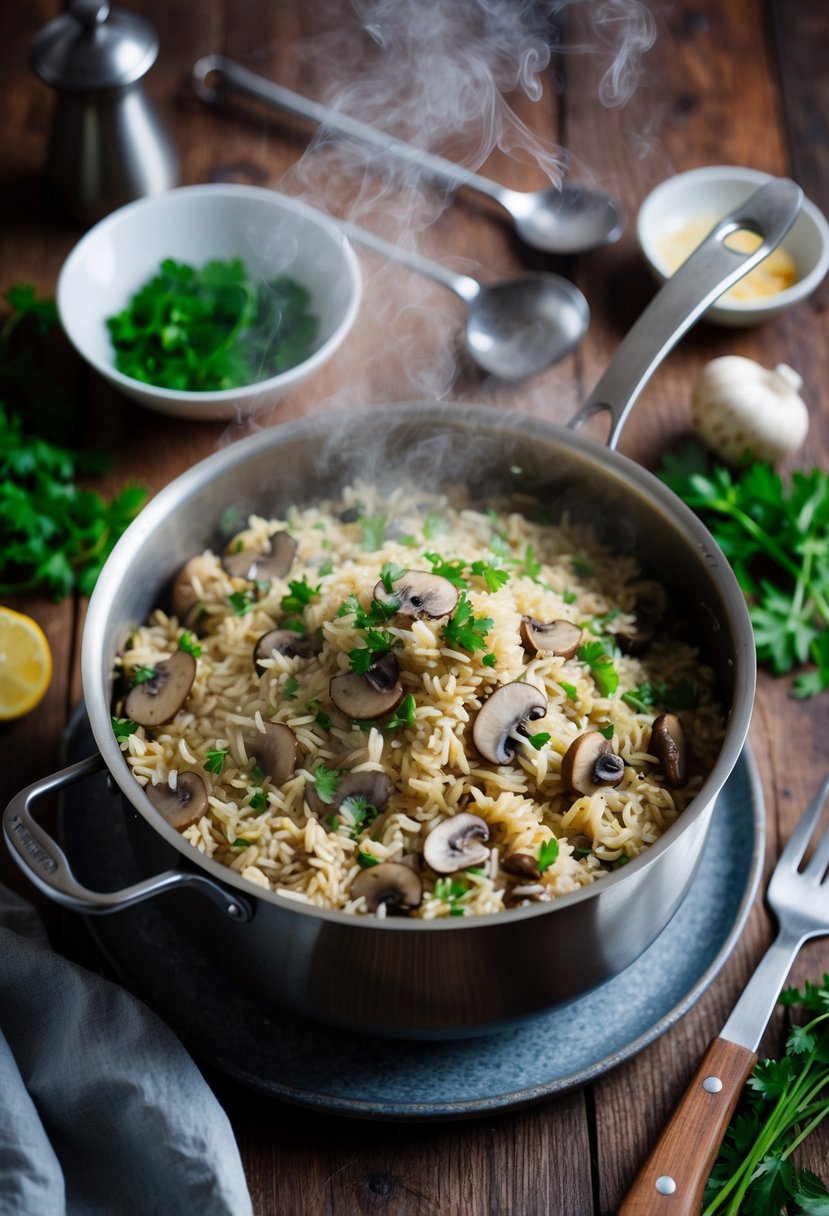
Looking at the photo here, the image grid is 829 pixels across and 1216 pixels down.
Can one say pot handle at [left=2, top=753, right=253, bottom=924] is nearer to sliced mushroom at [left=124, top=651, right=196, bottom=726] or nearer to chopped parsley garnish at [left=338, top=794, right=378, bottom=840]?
chopped parsley garnish at [left=338, top=794, right=378, bottom=840]

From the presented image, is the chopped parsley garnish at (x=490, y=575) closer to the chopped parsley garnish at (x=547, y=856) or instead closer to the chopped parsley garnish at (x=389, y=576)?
the chopped parsley garnish at (x=389, y=576)

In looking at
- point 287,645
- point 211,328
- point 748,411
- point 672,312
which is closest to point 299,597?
point 287,645

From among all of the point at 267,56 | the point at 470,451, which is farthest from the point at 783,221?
the point at 267,56

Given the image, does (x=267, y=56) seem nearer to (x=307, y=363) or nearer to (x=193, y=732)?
(x=307, y=363)

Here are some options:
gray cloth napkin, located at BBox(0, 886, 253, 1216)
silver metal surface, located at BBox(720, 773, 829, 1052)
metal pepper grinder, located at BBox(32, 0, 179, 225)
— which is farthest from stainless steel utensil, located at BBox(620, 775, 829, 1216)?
metal pepper grinder, located at BBox(32, 0, 179, 225)

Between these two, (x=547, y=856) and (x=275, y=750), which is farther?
(x=275, y=750)

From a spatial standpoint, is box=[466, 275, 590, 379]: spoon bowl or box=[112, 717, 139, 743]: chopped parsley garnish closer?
box=[112, 717, 139, 743]: chopped parsley garnish

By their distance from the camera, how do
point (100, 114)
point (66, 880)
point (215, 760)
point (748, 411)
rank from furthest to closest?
point (100, 114) → point (748, 411) → point (215, 760) → point (66, 880)

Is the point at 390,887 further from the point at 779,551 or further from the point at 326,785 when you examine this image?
the point at 779,551
